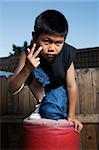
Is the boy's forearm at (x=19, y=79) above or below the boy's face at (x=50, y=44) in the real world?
below

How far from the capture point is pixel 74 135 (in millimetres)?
2092

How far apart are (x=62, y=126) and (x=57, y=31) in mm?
572

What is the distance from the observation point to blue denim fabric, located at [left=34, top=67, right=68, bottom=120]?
2.14 metres

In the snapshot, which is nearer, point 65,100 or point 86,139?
point 65,100

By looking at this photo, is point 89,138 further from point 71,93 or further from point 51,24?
point 51,24

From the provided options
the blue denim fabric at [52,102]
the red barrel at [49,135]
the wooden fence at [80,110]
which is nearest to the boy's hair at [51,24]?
the blue denim fabric at [52,102]

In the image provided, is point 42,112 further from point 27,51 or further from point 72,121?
point 27,51

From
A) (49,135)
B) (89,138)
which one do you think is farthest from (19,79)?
(89,138)

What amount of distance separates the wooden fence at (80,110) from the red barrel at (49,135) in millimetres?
1717

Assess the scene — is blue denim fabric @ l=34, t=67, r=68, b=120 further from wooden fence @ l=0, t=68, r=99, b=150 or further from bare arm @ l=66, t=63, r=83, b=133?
wooden fence @ l=0, t=68, r=99, b=150

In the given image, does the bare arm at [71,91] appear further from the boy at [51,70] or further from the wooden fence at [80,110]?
the wooden fence at [80,110]

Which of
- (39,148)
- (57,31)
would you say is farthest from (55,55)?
(39,148)

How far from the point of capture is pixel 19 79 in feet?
6.64

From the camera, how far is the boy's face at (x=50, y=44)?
2068 mm
